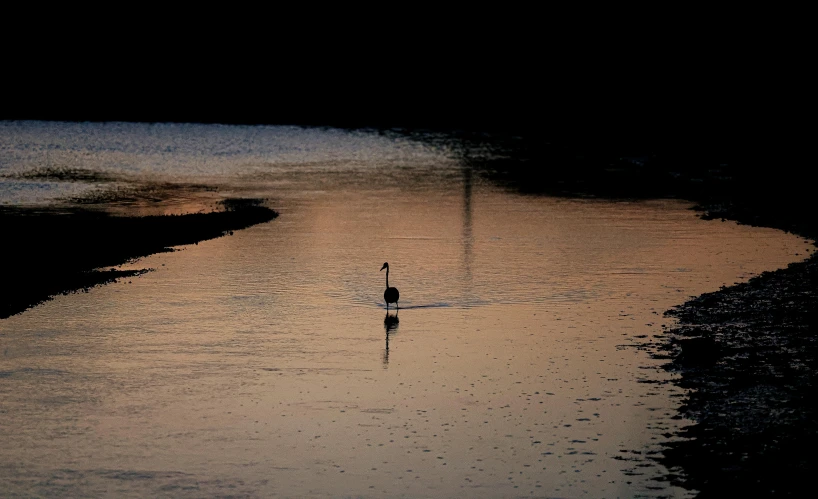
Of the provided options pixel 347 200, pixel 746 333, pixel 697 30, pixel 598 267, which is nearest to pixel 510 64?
pixel 697 30

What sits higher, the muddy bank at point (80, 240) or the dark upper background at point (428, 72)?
the dark upper background at point (428, 72)

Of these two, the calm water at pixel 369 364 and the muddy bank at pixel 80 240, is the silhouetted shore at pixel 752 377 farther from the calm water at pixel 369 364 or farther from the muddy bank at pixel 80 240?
the muddy bank at pixel 80 240

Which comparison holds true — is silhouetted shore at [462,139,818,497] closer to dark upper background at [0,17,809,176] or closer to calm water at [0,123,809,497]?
calm water at [0,123,809,497]

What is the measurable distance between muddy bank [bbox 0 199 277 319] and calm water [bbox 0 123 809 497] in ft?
2.87

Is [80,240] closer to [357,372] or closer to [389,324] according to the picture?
[389,324]

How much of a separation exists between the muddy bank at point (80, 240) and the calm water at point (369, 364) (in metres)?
0.88

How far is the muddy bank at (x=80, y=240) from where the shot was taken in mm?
24812

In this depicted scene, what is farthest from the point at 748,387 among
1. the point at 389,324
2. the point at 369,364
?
the point at 389,324

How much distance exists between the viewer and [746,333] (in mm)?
19438

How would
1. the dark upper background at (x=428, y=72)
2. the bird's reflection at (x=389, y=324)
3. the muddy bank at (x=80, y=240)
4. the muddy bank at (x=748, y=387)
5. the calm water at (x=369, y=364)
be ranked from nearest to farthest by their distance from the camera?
the muddy bank at (x=748, y=387), the calm water at (x=369, y=364), the bird's reflection at (x=389, y=324), the muddy bank at (x=80, y=240), the dark upper background at (x=428, y=72)

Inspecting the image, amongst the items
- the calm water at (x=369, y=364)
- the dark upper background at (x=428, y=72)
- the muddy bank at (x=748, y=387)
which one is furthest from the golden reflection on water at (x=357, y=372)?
the dark upper background at (x=428, y=72)

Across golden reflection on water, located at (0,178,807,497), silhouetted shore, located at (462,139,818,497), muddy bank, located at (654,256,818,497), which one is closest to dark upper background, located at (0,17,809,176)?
golden reflection on water, located at (0,178,807,497)

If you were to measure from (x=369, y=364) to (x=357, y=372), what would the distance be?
494mm

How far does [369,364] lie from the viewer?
60.4ft
